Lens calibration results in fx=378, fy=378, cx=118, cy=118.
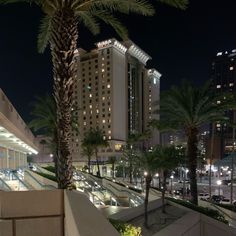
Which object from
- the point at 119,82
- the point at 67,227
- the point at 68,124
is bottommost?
the point at 67,227

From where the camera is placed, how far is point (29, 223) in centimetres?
596

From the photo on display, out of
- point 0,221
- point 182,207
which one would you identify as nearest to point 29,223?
point 0,221

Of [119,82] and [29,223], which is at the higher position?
[119,82]

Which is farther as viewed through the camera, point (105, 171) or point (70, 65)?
point (105, 171)

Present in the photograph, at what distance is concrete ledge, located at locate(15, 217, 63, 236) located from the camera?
590 cm

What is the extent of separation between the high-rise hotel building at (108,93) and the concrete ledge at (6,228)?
385 ft

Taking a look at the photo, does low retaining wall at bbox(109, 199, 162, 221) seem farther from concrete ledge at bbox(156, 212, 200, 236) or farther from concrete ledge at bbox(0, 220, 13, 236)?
concrete ledge at bbox(0, 220, 13, 236)

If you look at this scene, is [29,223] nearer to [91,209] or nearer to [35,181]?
[91,209]

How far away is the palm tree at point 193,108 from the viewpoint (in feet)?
85.0

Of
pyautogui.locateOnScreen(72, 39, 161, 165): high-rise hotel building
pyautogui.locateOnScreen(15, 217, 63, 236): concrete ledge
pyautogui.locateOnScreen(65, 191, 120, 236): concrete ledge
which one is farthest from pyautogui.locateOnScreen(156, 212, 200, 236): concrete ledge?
pyautogui.locateOnScreen(72, 39, 161, 165): high-rise hotel building

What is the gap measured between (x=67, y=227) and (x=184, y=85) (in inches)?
893

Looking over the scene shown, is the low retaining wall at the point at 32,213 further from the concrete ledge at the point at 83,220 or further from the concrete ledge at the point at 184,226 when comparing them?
the concrete ledge at the point at 184,226

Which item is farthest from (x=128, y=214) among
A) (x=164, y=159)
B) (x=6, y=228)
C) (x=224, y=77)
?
(x=224, y=77)

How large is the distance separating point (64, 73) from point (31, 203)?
192 inches
